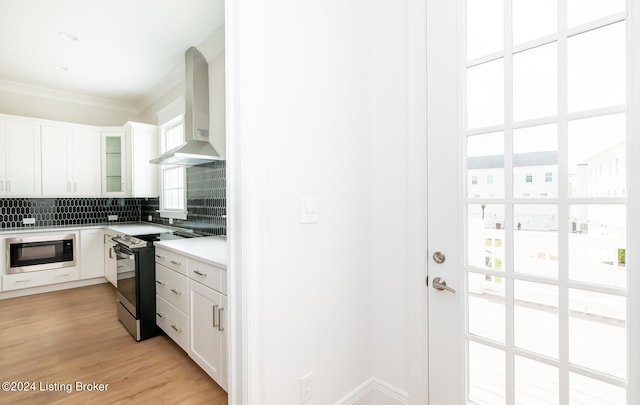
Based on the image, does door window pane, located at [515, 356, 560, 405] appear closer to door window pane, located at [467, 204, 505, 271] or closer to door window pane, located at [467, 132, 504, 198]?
door window pane, located at [467, 204, 505, 271]

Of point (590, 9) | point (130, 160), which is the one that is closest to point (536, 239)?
point (590, 9)

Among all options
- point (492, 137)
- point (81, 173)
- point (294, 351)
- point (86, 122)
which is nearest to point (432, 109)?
point (492, 137)

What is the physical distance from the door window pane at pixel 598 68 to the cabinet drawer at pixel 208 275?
5.99 feet

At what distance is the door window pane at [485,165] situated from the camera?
124 cm

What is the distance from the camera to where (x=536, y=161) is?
1.14 m

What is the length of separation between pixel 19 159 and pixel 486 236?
5.50m

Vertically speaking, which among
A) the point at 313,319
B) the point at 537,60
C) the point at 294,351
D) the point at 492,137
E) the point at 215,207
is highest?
the point at 537,60

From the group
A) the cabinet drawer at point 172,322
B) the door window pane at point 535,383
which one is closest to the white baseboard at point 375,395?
the door window pane at point 535,383

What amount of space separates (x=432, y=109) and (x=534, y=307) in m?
0.96

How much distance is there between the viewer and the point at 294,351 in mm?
1323

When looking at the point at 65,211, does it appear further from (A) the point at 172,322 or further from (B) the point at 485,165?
(B) the point at 485,165

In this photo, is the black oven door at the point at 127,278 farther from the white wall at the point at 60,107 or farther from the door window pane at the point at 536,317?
the white wall at the point at 60,107

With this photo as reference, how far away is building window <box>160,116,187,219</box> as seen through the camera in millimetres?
3887

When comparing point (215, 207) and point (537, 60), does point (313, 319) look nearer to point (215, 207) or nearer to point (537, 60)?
point (537, 60)
